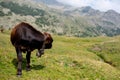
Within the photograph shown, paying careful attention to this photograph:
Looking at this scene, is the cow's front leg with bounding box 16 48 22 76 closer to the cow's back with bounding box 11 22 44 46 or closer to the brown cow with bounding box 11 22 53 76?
the brown cow with bounding box 11 22 53 76

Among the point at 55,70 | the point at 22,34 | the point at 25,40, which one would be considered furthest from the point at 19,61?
the point at 55,70

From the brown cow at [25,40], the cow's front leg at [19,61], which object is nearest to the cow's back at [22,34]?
the brown cow at [25,40]

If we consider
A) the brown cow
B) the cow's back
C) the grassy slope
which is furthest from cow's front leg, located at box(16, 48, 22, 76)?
the cow's back

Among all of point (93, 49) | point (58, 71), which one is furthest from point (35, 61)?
point (93, 49)

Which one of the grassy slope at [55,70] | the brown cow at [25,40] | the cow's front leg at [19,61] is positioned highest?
the brown cow at [25,40]

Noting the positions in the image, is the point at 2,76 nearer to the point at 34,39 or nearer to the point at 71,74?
the point at 34,39

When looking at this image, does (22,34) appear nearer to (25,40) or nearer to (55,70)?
(25,40)

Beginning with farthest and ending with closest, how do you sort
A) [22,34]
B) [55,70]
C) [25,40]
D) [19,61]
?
[55,70]
[19,61]
[25,40]
[22,34]

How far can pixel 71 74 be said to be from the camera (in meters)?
26.1

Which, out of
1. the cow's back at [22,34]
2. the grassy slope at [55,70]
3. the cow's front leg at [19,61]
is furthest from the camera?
the grassy slope at [55,70]

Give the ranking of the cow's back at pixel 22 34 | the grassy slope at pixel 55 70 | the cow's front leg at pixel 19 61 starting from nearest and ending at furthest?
the cow's back at pixel 22 34, the cow's front leg at pixel 19 61, the grassy slope at pixel 55 70

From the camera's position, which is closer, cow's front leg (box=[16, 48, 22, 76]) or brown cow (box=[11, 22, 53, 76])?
brown cow (box=[11, 22, 53, 76])

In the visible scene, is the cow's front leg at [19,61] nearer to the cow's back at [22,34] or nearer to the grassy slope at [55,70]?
the grassy slope at [55,70]

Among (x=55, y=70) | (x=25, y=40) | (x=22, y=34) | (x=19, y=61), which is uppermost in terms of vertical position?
(x=22, y=34)
